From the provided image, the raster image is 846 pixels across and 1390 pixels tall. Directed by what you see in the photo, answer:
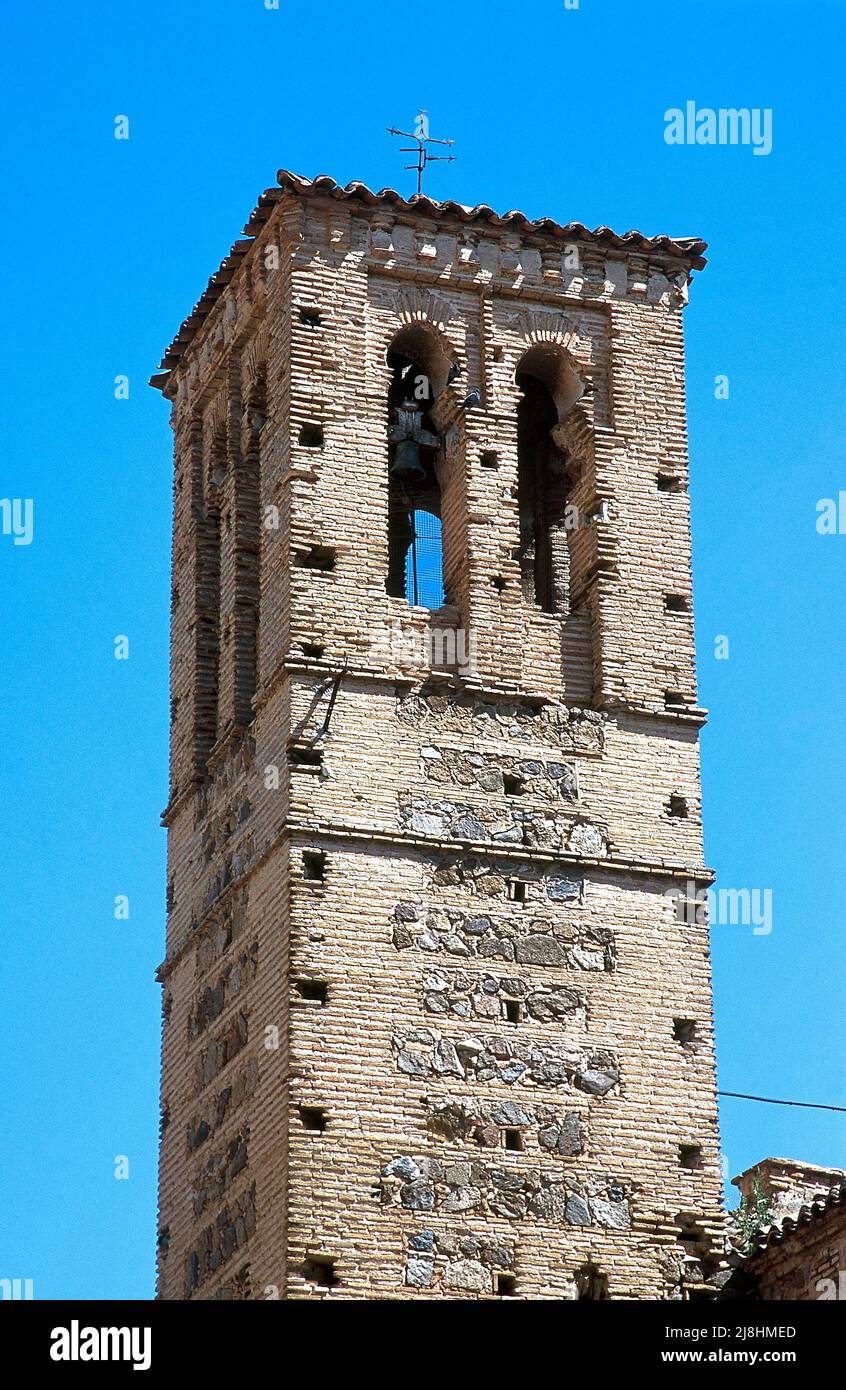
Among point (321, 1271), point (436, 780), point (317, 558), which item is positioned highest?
point (317, 558)

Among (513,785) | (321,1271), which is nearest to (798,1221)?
(321,1271)

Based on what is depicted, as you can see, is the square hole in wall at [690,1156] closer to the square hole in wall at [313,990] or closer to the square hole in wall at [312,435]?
the square hole in wall at [313,990]

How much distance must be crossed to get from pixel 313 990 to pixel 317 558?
158 inches

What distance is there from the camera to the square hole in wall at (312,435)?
27828 millimetres

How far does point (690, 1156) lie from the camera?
2612cm

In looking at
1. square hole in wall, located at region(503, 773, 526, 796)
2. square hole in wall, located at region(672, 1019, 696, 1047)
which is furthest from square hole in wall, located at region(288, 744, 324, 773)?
square hole in wall, located at region(672, 1019, 696, 1047)

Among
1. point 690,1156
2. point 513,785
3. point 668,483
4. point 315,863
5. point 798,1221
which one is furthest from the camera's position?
point 668,483

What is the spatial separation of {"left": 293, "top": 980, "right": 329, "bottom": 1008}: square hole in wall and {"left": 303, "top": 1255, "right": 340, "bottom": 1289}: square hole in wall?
2.11 metres

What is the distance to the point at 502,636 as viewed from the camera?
27625mm

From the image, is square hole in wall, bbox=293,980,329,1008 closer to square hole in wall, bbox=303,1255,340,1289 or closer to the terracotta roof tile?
square hole in wall, bbox=303,1255,340,1289

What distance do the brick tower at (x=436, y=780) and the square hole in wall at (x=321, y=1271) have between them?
0.05 metres

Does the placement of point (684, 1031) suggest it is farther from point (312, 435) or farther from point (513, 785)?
point (312, 435)

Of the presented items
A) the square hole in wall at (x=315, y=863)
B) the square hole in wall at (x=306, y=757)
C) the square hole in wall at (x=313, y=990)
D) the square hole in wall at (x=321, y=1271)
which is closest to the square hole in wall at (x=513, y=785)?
the square hole in wall at (x=306, y=757)

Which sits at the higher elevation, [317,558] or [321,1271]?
[317,558]
